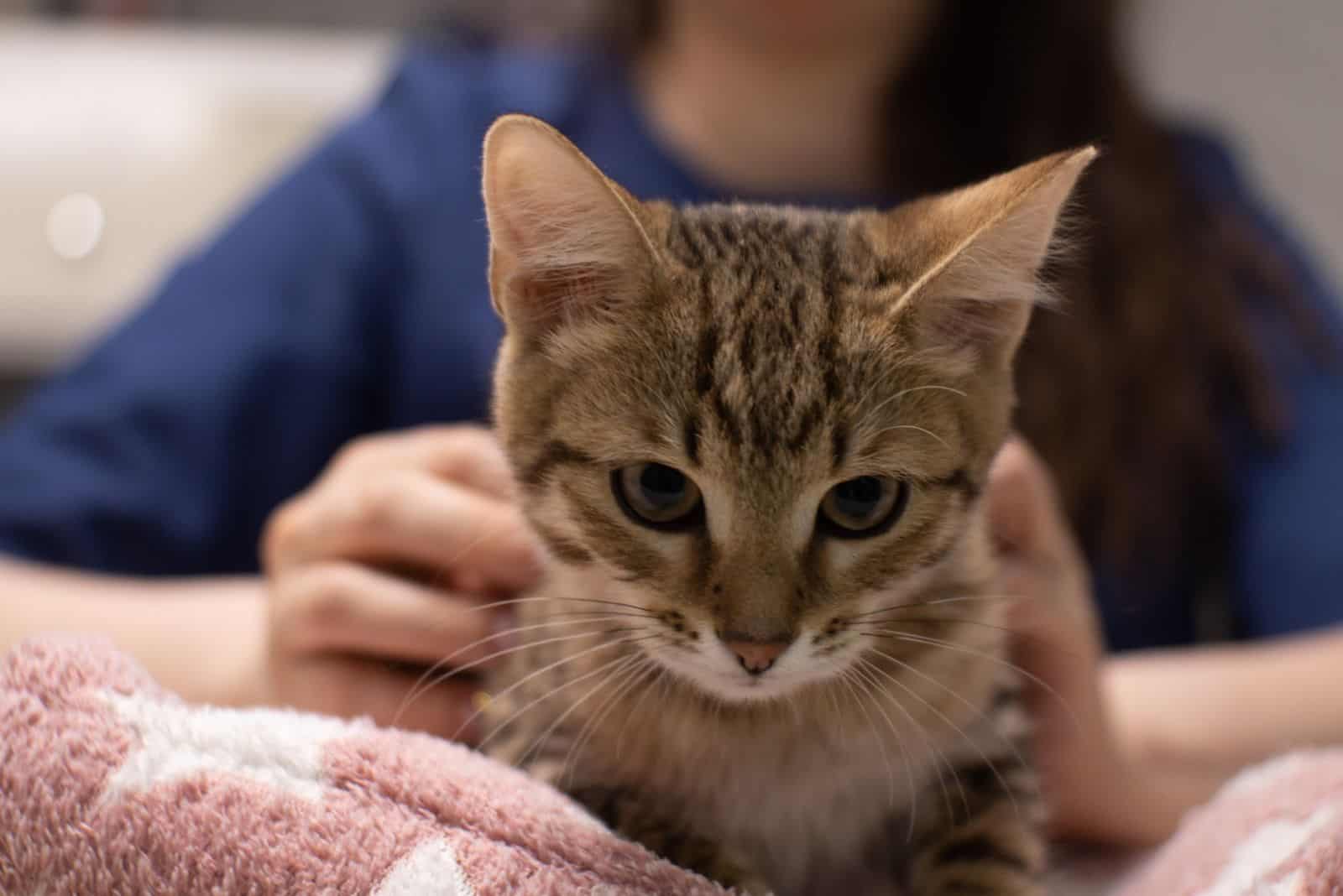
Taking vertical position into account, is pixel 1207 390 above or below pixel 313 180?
below

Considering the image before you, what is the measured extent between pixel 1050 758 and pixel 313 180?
1.06m

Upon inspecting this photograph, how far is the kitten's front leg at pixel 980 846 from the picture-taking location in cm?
63

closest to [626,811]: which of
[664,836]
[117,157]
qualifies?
[664,836]

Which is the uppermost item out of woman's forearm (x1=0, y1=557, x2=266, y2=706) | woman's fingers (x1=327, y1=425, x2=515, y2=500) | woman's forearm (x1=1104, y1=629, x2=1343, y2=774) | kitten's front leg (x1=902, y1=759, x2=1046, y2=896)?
woman's fingers (x1=327, y1=425, x2=515, y2=500)

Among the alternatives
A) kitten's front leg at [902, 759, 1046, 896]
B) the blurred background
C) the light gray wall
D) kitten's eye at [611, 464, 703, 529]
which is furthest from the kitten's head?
the light gray wall

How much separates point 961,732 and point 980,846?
0.06 m

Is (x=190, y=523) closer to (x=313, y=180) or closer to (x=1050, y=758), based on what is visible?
(x=313, y=180)

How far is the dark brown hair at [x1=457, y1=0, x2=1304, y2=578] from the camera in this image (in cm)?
123

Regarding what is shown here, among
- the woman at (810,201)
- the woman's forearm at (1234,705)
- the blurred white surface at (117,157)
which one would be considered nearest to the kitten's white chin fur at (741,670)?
the woman at (810,201)

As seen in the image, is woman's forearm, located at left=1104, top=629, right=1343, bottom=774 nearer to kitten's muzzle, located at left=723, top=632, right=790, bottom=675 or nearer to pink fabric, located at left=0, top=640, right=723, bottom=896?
kitten's muzzle, located at left=723, top=632, right=790, bottom=675

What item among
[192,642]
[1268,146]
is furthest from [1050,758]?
[1268,146]

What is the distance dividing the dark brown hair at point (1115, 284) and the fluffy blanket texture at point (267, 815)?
719mm

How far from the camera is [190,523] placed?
1.26 meters

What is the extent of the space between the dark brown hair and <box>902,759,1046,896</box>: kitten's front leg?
589 mm
